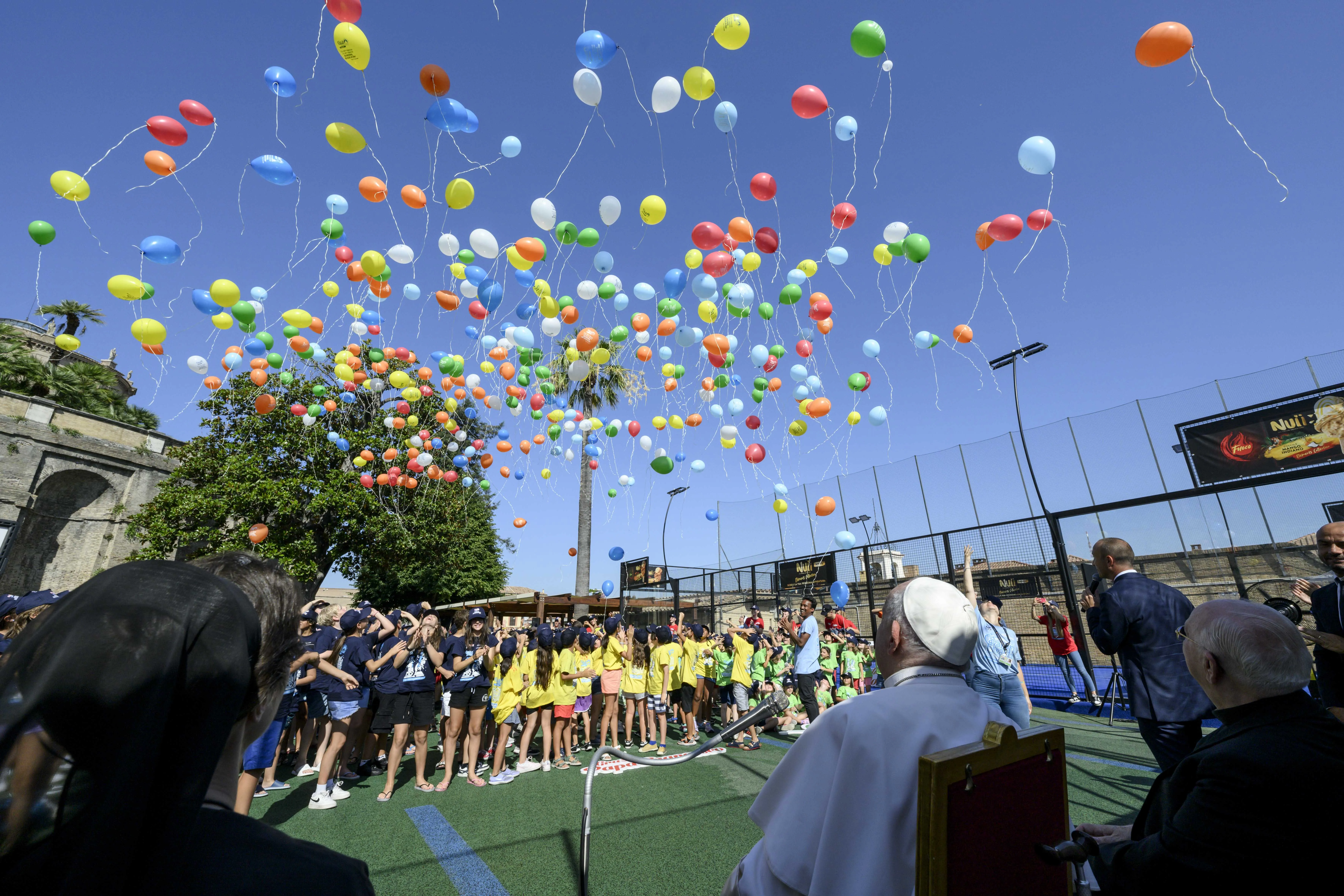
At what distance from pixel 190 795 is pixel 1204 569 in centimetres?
1503

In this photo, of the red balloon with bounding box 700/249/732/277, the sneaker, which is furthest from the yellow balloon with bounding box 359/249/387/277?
the sneaker

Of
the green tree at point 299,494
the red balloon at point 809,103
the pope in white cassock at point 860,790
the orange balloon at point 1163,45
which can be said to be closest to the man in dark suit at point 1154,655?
the pope in white cassock at point 860,790

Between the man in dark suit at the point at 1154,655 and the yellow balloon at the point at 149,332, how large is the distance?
29.7 feet

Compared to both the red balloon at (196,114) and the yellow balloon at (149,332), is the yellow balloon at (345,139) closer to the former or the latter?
the red balloon at (196,114)

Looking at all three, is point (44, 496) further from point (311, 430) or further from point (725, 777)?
point (725, 777)

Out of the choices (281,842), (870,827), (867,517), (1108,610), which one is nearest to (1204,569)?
(867,517)

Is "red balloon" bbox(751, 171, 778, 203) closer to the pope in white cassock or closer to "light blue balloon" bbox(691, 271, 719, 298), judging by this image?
"light blue balloon" bbox(691, 271, 719, 298)

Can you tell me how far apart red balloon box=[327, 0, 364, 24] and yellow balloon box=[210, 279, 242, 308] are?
3.38m

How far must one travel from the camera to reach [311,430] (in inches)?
688

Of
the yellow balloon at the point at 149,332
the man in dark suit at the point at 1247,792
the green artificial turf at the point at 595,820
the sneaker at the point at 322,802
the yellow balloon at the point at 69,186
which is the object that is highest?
the yellow balloon at the point at 69,186

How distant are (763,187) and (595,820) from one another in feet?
20.4

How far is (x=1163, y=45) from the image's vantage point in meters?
4.00

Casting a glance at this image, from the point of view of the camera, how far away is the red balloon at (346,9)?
183 inches

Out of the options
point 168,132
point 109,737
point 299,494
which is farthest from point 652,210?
→ point 299,494
